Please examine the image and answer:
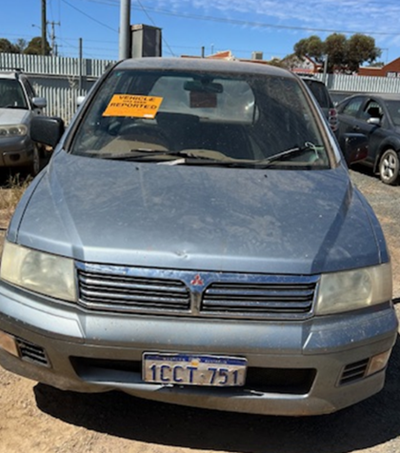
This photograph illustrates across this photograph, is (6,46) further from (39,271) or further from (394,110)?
(39,271)

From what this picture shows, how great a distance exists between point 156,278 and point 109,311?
0.78ft

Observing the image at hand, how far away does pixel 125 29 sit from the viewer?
8898 millimetres

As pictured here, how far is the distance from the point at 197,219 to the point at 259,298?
459 millimetres

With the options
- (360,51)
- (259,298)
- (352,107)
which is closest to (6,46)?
(360,51)

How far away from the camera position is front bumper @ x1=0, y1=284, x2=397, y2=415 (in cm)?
210

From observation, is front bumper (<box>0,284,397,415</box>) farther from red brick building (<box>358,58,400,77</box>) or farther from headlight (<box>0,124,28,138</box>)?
red brick building (<box>358,58,400,77</box>)

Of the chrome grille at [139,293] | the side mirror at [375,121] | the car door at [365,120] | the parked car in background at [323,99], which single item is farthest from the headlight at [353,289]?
the parked car in background at [323,99]

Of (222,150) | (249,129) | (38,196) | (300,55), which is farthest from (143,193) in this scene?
(300,55)

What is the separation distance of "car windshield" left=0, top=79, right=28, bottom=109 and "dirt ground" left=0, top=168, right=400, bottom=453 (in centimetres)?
616

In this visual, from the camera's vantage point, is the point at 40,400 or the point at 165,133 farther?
the point at 165,133

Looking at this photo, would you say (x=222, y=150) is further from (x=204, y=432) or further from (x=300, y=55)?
(x=300, y=55)

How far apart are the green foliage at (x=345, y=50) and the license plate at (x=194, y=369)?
175ft

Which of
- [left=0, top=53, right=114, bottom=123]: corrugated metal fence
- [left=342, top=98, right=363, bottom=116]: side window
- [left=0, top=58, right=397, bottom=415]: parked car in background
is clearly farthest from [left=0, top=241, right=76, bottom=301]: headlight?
[left=0, top=53, right=114, bottom=123]: corrugated metal fence

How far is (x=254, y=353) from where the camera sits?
2105mm
